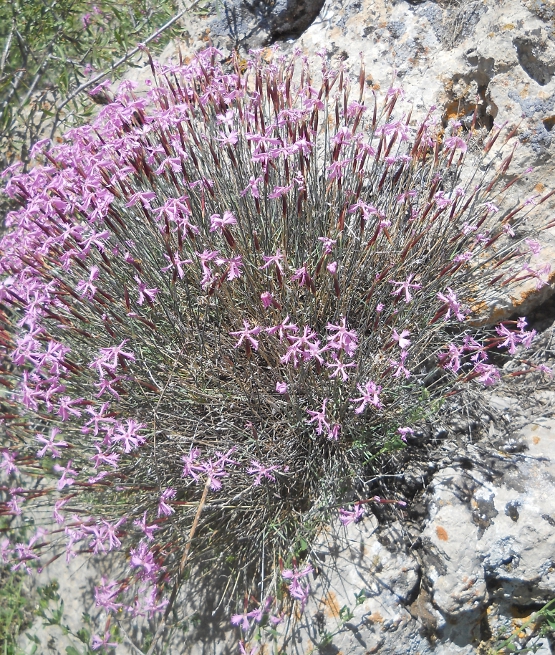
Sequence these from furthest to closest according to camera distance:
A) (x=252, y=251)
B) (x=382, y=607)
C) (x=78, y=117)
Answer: (x=78, y=117) → (x=252, y=251) → (x=382, y=607)

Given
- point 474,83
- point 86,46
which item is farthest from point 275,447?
point 86,46

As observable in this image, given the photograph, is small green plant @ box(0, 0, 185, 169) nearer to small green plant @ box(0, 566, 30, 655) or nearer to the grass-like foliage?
the grass-like foliage

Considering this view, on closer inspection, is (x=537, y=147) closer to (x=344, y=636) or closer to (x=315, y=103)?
(x=315, y=103)

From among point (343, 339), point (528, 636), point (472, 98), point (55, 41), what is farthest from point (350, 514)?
point (55, 41)

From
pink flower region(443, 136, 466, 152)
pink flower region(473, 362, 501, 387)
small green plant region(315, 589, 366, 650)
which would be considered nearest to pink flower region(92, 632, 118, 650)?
small green plant region(315, 589, 366, 650)

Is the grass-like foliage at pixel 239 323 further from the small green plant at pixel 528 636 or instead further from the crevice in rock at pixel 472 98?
the small green plant at pixel 528 636

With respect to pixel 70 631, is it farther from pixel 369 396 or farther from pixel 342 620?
pixel 369 396
